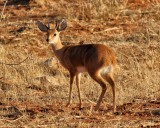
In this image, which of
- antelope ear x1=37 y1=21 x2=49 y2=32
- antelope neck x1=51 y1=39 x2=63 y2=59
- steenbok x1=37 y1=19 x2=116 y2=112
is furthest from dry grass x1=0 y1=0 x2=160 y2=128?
antelope ear x1=37 y1=21 x2=49 y2=32

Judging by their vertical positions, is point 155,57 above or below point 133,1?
below

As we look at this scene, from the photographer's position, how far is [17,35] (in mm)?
14656

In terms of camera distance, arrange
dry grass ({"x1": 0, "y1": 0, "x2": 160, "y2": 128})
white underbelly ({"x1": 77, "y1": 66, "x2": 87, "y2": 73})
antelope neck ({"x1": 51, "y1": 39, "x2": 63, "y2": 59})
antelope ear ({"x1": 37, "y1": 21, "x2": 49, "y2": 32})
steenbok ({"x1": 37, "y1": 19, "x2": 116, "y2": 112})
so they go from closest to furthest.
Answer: dry grass ({"x1": 0, "y1": 0, "x2": 160, "y2": 128}), steenbok ({"x1": 37, "y1": 19, "x2": 116, "y2": 112}), white underbelly ({"x1": 77, "y1": 66, "x2": 87, "y2": 73}), antelope neck ({"x1": 51, "y1": 39, "x2": 63, "y2": 59}), antelope ear ({"x1": 37, "y1": 21, "x2": 49, "y2": 32})

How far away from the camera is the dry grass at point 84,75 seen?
24.2 ft

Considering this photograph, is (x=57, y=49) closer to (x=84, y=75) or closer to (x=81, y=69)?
(x=81, y=69)

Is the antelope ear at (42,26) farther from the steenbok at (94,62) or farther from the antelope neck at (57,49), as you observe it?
the steenbok at (94,62)

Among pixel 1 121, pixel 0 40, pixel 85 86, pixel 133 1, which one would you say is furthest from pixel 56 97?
pixel 133 1

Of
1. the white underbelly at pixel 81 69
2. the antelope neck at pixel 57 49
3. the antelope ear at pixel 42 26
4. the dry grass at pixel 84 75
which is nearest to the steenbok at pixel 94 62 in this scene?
the white underbelly at pixel 81 69

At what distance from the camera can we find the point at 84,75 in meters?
10.7

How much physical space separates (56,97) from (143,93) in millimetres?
1325

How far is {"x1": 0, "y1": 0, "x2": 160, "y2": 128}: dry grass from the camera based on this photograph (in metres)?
7.37

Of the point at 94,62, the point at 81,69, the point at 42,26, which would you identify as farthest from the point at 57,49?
the point at 94,62

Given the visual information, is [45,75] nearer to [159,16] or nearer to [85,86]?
[85,86]

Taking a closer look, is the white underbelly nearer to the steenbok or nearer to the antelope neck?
the steenbok
